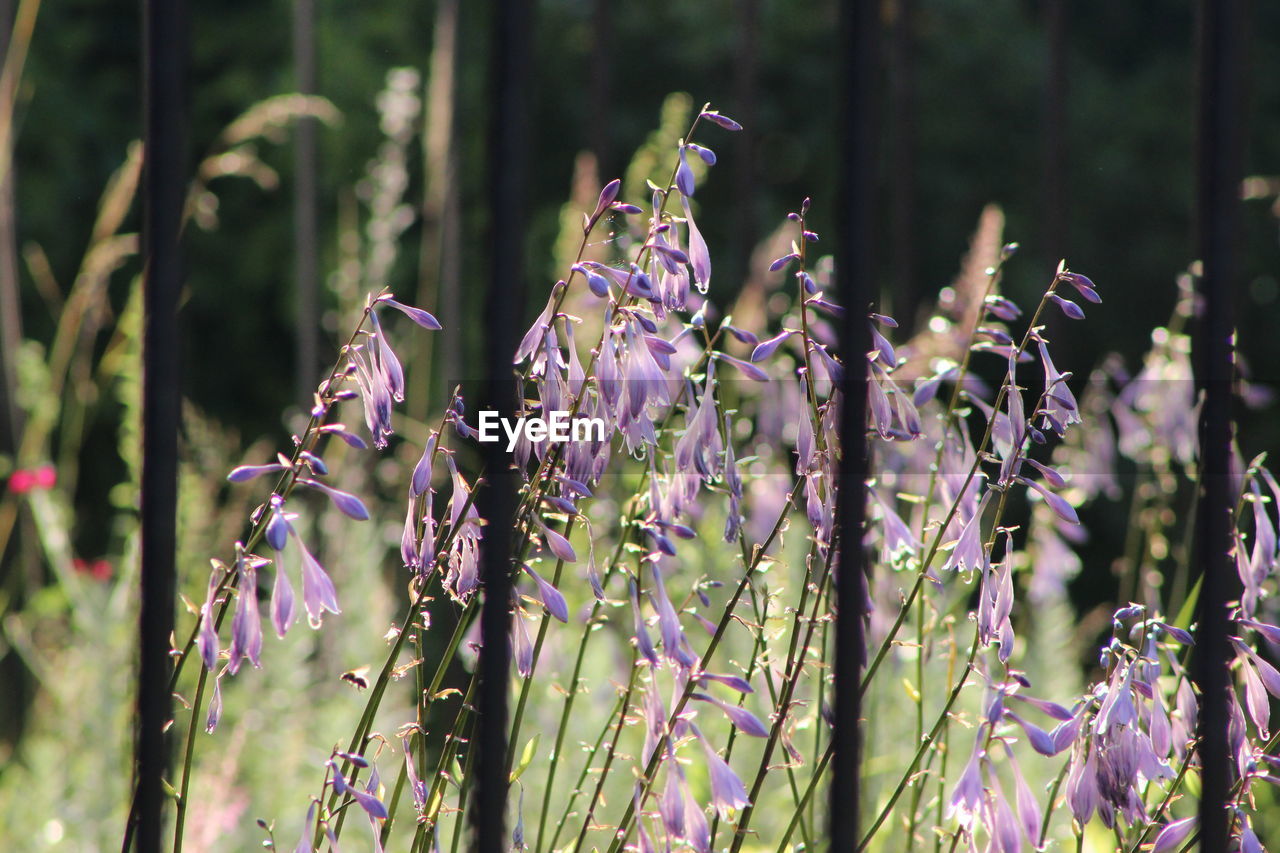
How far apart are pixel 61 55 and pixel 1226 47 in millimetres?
6840

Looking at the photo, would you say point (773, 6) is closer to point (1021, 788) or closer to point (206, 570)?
point (206, 570)

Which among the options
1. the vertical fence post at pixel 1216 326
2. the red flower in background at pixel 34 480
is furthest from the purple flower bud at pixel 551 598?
the red flower in background at pixel 34 480

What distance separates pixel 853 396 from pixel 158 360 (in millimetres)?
352

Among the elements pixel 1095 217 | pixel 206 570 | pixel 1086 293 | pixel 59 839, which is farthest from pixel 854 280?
pixel 1095 217

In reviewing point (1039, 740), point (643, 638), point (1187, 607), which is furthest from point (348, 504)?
point (1187, 607)

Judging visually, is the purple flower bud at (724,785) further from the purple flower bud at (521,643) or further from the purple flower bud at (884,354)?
the purple flower bud at (884,354)

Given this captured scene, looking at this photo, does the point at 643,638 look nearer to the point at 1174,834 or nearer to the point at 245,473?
the point at 245,473

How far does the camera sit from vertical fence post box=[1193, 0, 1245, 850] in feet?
2.09

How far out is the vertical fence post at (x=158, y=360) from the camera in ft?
1.98

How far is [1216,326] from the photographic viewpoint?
665 millimetres

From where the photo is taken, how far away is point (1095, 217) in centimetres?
606

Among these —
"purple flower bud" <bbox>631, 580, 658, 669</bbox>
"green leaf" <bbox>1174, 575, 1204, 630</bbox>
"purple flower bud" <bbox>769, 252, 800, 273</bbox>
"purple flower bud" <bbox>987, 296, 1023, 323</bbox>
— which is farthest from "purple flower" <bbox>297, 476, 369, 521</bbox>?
"green leaf" <bbox>1174, 575, 1204, 630</bbox>

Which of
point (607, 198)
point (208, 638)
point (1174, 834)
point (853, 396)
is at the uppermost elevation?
point (607, 198)

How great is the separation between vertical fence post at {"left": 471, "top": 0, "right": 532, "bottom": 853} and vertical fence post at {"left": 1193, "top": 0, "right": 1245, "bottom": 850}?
14.6 inches
